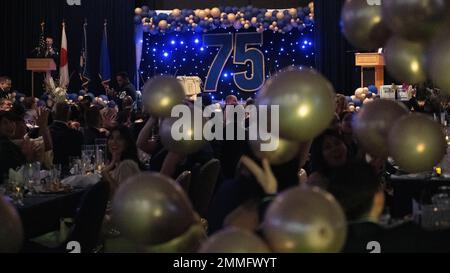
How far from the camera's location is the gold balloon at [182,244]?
1794 mm

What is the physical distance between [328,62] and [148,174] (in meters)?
12.3

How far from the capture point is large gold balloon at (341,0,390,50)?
80.0 inches

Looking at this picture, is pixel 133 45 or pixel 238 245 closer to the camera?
pixel 238 245

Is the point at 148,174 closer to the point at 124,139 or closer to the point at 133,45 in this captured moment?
the point at 124,139

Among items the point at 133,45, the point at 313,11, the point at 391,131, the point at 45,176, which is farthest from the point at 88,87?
the point at 391,131

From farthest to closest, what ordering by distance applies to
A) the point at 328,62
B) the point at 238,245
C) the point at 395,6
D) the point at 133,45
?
the point at 133,45, the point at 328,62, the point at 395,6, the point at 238,245

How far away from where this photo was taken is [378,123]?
203 centimetres

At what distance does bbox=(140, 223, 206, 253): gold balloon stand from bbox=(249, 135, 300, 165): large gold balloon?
283 millimetres

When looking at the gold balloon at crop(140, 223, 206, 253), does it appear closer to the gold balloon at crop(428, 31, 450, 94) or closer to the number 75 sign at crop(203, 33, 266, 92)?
the gold balloon at crop(428, 31, 450, 94)

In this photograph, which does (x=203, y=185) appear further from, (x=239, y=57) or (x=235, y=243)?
(x=239, y=57)

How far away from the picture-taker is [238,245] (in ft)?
4.77

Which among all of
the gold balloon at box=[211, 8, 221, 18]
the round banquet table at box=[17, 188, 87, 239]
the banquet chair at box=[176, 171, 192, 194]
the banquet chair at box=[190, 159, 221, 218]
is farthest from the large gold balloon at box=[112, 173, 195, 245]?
the gold balloon at box=[211, 8, 221, 18]

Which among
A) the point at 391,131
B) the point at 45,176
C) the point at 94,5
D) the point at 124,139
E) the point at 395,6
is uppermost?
the point at 94,5

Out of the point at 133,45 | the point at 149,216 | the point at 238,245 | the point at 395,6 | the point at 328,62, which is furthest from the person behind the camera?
the point at 133,45
